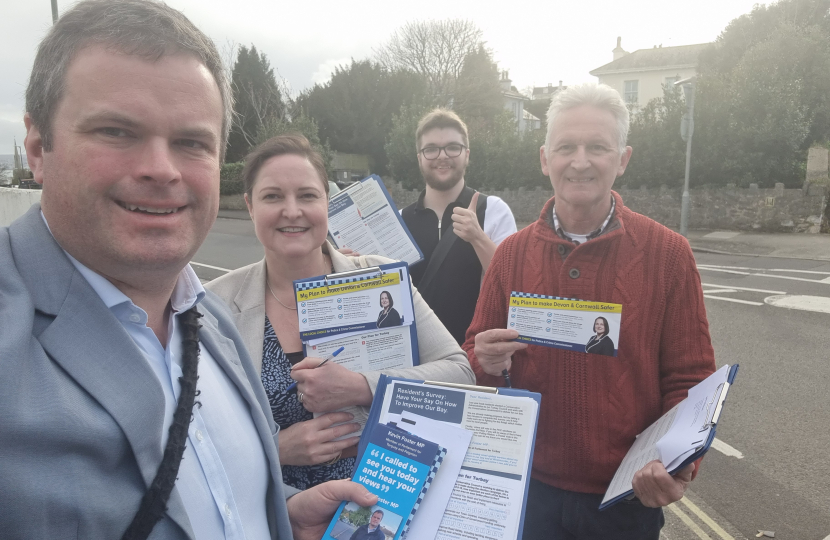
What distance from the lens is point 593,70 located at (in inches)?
1929

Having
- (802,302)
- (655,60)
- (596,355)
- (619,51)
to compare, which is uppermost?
(619,51)

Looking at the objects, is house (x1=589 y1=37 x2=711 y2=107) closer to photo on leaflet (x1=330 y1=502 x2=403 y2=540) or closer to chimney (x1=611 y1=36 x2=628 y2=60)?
chimney (x1=611 y1=36 x2=628 y2=60)

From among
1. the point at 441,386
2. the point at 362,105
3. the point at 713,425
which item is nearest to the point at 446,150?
the point at 441,386

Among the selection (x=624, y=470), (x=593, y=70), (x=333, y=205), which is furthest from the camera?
(x=593, y=70)

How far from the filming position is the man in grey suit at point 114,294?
825 millimetres

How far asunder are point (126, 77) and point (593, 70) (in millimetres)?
54119

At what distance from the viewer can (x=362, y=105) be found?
35.9 m

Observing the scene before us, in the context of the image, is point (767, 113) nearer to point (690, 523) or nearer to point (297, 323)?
point (690, 523)

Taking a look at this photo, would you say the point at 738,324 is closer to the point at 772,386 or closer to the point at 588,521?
the point at 772,386

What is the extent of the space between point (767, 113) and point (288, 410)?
2227 centimetres

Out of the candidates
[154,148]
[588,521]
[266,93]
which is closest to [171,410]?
[154,148]

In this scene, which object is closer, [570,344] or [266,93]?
[570,344]

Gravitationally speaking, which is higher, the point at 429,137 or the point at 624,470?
the point at 429,137

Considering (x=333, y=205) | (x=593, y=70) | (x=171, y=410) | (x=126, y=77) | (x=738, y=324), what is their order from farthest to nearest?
(x=593, y=70) < (x=738, y=324) < (x=333, y=205) < (x=171, y=410) < (x=126, y=77)
